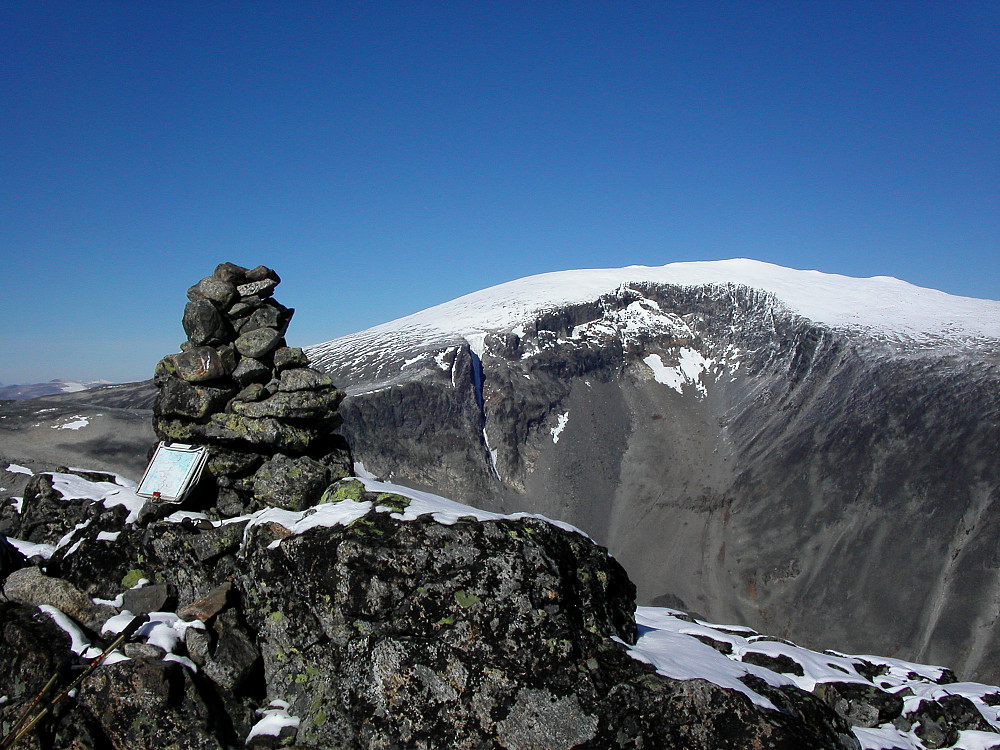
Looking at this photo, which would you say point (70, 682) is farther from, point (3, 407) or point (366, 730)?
point (3, 407)

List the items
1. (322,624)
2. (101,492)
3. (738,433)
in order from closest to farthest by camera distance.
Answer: (322,624) < (101,492) < (738,433)

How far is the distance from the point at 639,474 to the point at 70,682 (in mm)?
109095

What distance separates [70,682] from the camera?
12.1 m

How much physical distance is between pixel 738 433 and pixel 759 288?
45.1 m

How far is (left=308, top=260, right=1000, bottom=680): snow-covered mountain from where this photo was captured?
276 feet

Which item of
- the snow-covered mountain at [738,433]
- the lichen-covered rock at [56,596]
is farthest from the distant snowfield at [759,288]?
the lichen-covered rock at [56,596]

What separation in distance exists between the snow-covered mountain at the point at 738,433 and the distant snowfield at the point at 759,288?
0.88 m

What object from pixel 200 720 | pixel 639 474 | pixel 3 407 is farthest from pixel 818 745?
pixel 639 474

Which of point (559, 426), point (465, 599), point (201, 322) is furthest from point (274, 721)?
point (559, 426)

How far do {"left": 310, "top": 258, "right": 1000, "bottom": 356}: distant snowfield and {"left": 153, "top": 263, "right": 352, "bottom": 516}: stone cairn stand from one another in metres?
124

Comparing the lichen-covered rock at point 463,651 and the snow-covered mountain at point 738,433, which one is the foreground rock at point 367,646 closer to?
the lichen-covered rock at point 463,651

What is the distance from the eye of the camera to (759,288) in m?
150

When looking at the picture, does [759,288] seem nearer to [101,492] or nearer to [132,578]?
Answer: [101,492]

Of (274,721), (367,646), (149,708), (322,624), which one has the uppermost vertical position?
(322,624)
